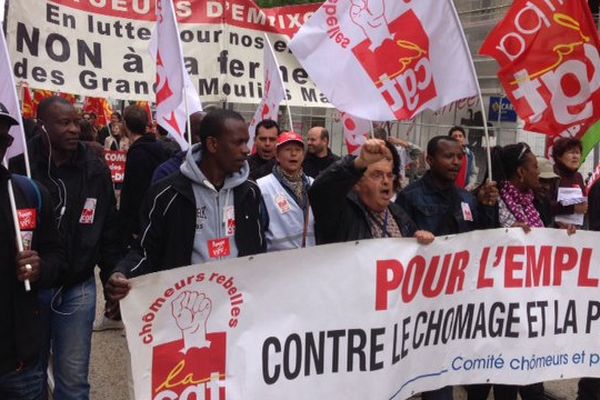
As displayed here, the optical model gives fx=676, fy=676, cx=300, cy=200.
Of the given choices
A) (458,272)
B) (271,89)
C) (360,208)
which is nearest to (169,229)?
(360,208)

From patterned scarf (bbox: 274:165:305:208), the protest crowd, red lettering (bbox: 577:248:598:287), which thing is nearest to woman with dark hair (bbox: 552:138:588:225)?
the protest crowd

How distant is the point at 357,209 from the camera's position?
352 cm

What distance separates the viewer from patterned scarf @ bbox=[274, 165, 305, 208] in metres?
4.24

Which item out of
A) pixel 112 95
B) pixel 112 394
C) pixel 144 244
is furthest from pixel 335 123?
pixel 144 244

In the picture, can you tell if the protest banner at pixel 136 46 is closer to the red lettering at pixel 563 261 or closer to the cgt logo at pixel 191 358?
the cgt logo at pixel 191 358

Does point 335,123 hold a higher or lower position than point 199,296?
higher

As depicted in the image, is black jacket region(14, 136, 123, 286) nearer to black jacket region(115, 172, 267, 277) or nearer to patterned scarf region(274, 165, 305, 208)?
black jacket region(115, 172, 267, 277)

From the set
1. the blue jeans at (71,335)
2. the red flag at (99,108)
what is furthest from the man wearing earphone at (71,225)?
the red flag at (99,108)

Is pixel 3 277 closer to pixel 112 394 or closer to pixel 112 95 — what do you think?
pixel 112 394

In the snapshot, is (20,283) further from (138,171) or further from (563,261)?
(563,261)

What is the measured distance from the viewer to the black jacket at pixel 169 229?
3.07m

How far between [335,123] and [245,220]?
15.5 meters

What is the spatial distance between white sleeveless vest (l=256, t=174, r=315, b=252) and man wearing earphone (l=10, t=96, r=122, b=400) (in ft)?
3.28

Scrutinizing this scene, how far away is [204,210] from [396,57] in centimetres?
179
